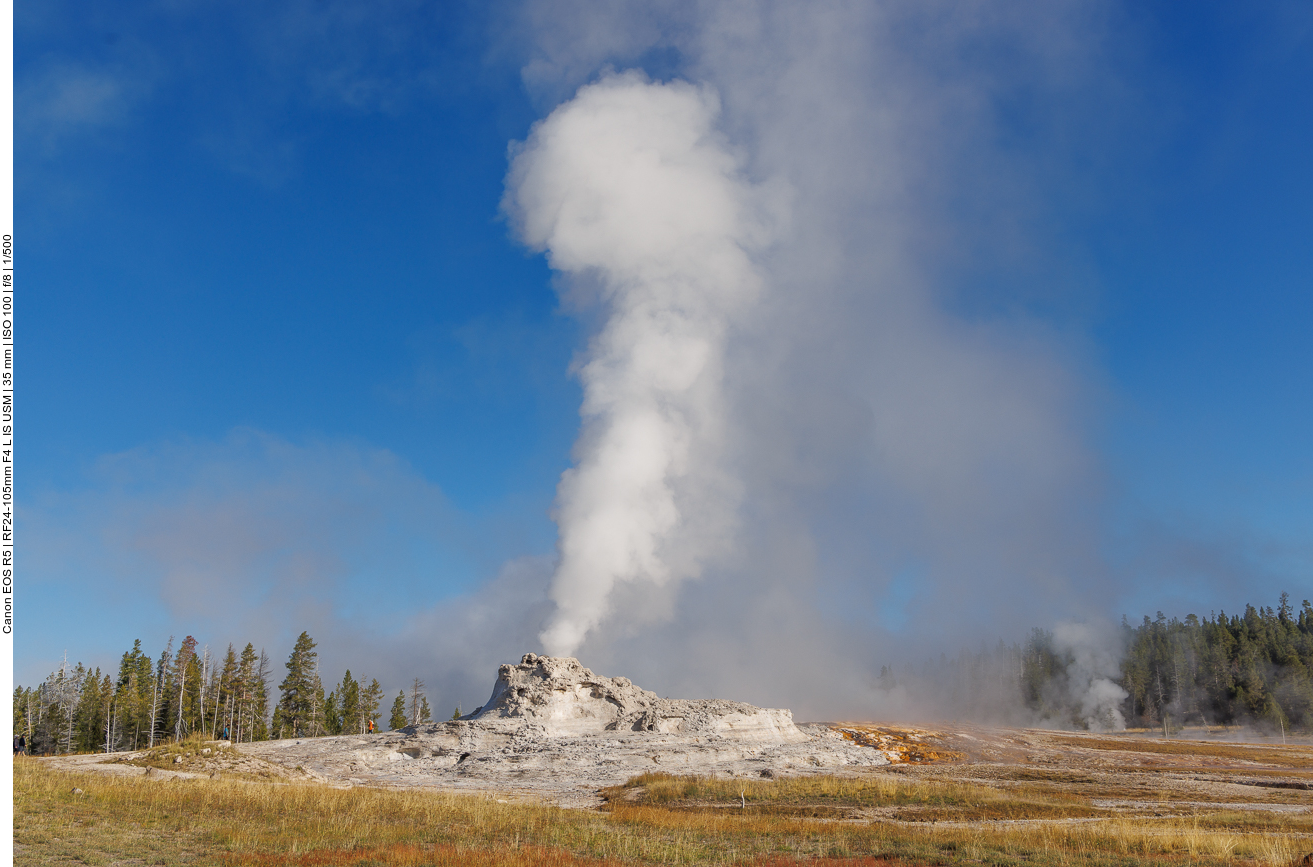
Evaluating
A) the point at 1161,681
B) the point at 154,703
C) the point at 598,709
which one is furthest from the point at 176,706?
the point at 1161,681

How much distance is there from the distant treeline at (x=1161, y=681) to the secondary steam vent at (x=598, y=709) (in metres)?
84.7

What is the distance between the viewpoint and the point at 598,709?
203ft

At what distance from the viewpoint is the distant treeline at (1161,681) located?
387ft

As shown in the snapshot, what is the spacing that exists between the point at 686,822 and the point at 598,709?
36.4 m

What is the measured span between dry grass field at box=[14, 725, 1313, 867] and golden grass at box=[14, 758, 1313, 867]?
0.09 meters

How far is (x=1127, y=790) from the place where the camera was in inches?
1535

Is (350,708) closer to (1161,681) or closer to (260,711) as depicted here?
(260,711)

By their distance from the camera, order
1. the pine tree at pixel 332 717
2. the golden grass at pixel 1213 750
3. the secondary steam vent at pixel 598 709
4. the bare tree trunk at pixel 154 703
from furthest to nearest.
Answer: the pine tree at pixel 332 717
the bare tree trunk at pixel 154 703
the golden grass at pixel 1213 750
the secondary steam vent at pixel 598 709

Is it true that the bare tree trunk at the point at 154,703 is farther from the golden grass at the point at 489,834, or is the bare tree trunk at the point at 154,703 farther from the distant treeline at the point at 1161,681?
the distant treeline at the point at 1161,681

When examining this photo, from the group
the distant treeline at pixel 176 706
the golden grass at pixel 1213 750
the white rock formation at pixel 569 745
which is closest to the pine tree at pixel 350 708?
the distant treeline at pixel 176 706

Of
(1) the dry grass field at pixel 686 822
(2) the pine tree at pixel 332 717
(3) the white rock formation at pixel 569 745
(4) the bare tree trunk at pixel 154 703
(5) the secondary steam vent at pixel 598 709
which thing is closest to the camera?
(1) the dry grass field at pixel 686 822

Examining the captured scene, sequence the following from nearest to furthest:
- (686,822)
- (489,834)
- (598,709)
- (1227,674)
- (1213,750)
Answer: (489,834)
(686,822)
(598,709)
(1213,750)
(1227,674)

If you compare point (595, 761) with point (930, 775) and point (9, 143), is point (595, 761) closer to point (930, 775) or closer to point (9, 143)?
point (930, 775)

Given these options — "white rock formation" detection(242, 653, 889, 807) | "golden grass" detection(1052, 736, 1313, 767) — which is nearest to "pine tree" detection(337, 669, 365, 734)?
"white rock formation" detection(242, 653, 889, 807)
